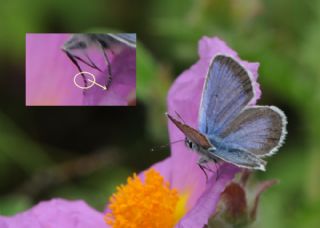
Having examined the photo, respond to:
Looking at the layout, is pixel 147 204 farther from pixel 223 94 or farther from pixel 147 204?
pixel 223 94

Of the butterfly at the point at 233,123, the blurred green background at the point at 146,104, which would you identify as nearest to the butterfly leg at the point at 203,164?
the butterfly at the point at 233,123

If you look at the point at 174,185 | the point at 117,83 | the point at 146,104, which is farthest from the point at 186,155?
the point at 146,104

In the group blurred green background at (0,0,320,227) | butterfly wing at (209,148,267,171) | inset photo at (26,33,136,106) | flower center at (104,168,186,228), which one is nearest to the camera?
butterfly wing at (209,148,267,171)

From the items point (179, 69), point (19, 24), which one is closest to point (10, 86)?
point (19, 24)

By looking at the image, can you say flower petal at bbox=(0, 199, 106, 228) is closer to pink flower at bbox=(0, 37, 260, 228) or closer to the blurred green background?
pink flower at bbox=(0, 37, 260, 228)

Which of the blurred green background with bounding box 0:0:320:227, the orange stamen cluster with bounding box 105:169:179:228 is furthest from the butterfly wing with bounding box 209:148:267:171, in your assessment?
the blurred green background with bounding box 0:0:320:227

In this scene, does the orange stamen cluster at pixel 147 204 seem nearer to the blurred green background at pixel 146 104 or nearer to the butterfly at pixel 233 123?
the butterfly at pixel 233 123
